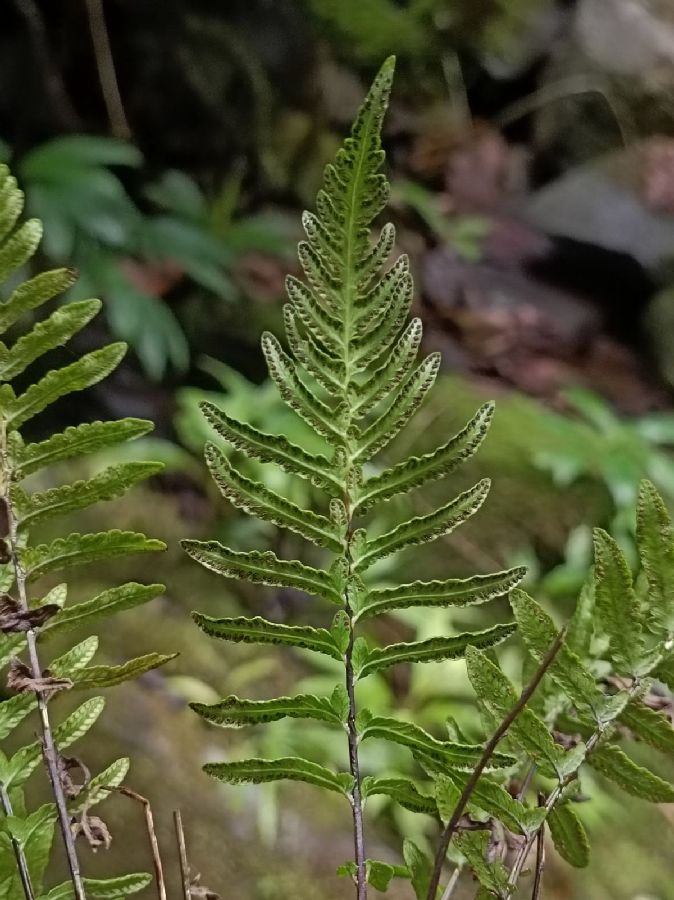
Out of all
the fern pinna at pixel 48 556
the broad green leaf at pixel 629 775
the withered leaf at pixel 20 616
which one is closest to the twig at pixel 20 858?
the fern pinna at pixel 48 556

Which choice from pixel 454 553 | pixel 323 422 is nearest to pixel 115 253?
pixel 454 553

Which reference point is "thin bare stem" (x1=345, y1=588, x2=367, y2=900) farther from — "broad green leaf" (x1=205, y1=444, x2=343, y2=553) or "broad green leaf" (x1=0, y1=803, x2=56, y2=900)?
"broad green leaf" (x1=0, y1=803, x2=56, y2=900)

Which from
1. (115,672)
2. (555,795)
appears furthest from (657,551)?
(115,672)

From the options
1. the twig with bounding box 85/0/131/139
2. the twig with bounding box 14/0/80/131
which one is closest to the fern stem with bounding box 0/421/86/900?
the twig with bounding box 14/0/80/131

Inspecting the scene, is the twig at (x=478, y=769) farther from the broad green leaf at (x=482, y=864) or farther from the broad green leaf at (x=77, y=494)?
the broad green leaf at (x=77, y=494)

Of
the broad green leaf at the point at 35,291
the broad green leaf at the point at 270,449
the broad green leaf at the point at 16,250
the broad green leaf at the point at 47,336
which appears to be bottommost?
the broad green leaf at the point at 270,449

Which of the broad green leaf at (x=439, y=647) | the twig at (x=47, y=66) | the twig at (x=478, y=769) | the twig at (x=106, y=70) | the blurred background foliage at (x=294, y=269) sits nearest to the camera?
the twig at (x=478, y=769)
